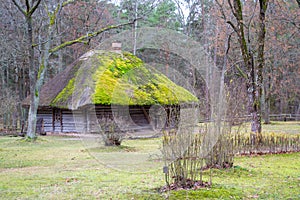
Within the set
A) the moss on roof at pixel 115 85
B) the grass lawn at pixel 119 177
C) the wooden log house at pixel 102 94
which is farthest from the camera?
the wooden log house at pixel 102 94

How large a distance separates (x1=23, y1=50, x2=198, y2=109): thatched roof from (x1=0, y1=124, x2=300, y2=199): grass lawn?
6.22 metres

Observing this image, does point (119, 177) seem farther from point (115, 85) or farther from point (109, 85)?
point (115, 85)

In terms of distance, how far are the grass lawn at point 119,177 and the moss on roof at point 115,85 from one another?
20.3ft

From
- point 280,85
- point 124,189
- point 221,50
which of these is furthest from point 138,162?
point 280,85

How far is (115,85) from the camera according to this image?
18.8 metres

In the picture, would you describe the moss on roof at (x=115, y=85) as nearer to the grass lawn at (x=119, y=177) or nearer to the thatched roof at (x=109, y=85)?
the thatched roof at (x=109, y=85)

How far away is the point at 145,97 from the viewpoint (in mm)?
18203

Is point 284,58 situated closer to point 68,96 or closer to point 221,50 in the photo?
point 221,50

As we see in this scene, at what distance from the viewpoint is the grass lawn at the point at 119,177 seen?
555cm

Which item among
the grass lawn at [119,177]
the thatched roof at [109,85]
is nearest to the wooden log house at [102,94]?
the thatched roof at [109,85]

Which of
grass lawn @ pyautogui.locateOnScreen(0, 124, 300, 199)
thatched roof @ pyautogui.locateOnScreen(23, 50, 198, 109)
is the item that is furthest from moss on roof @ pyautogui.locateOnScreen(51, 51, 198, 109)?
grass lawn @ pyautogui.locateOnScreen(0, 124, 300, 199)

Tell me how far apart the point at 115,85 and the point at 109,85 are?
596 mm

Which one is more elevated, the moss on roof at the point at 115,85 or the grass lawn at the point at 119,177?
the moss on roof at the point at 115,85

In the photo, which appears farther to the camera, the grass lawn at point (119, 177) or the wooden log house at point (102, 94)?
the wooden log house at point (102, 94)
